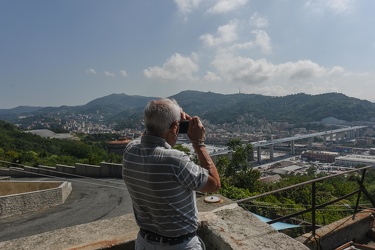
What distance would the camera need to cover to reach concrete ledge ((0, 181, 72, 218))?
973 cm

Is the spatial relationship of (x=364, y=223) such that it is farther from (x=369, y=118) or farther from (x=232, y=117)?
(x=232, y=117)

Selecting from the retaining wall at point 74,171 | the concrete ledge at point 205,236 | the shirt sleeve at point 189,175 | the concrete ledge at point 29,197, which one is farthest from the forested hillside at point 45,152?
the shirt sleeve at point 189,175

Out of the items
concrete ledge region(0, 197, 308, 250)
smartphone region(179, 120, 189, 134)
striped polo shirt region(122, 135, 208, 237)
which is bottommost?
concrete ledge region(0, 197, 308, 250)

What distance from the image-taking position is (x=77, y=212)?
31.4 ft

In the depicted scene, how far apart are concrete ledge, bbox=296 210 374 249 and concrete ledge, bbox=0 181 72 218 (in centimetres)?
1008

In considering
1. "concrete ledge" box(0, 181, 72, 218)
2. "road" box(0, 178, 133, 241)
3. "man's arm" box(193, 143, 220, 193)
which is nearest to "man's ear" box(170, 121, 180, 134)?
"man's arm" box(193, 143, 220, 193)

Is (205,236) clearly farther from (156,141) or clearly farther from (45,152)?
(45,152)

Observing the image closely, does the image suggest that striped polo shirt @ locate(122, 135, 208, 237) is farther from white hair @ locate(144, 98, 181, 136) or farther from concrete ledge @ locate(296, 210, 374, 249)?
concrete ledge @ locate(296, 210, 374, 249)

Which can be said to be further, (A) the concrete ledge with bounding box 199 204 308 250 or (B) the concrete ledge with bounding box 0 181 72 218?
(B) the concrete ledge with bounding box 0 181 72 218

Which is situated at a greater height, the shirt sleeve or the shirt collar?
the shirt collar

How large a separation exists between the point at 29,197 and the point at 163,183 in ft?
35.2

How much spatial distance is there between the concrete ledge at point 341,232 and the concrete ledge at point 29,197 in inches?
397

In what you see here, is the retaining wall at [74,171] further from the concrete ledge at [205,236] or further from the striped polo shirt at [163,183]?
the striped polo shirt at [163,183]

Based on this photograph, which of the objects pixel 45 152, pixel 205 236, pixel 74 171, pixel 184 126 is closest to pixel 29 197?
pixel 74 171
